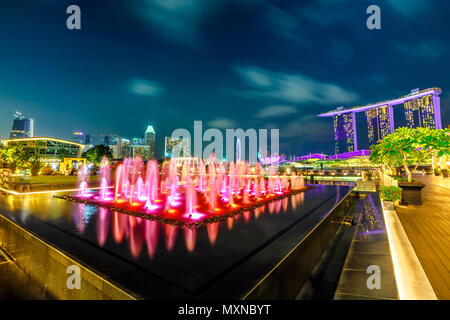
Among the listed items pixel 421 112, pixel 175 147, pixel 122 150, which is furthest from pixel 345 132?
pixel 122 150

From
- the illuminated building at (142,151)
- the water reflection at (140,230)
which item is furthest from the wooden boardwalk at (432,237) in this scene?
the illuminated building at (142,151)

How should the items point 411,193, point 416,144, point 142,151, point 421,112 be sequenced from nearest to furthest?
point 411,193
point 416,144
point 421,112
point 142,151

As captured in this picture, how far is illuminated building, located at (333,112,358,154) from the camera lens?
349 feet

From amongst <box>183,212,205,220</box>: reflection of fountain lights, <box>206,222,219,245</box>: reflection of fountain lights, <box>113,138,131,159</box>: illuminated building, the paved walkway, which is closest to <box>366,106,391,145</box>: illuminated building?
<box>183,212,205,220</box>: reflection of fountain lights

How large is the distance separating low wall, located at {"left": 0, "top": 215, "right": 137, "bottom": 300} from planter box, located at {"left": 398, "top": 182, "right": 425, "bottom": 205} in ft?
37.6

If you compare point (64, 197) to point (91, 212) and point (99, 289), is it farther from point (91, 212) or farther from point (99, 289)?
point (99, 289)

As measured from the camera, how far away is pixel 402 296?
2857 millimetres

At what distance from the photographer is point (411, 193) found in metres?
8.87

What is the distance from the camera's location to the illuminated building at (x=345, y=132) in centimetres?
10650

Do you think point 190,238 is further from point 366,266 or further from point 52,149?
point 52,149

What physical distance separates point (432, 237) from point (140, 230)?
7333 millimetres

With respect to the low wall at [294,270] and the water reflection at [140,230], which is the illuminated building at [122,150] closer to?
the water reflection at [140,230]

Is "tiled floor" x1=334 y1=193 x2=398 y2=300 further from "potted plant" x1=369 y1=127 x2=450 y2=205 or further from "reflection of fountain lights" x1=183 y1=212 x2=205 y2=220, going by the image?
"potted plant" x1=369 y1=127 x2=450 y2=205

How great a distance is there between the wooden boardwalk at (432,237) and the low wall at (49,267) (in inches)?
179
